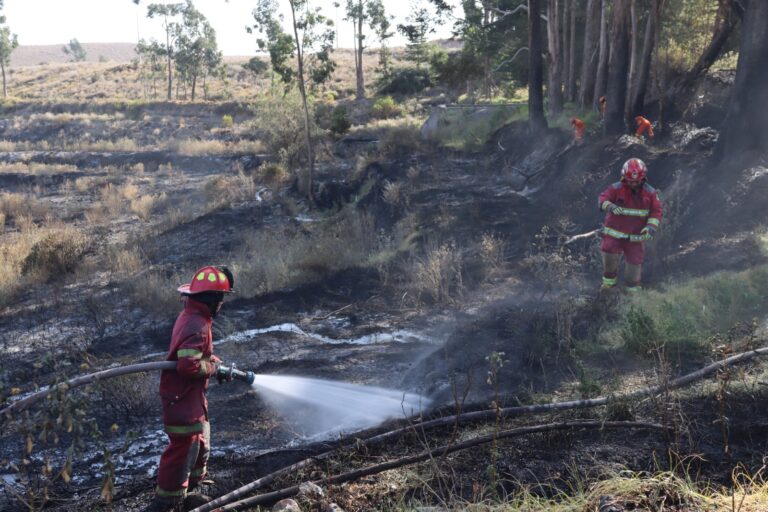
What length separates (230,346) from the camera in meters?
8.80

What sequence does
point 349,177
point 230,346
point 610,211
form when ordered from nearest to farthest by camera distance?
point 610,211
point 230,346
point 349,177

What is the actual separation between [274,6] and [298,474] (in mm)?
16843

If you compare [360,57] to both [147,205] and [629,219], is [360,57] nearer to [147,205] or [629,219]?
[147,205]

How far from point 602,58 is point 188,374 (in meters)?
16.8

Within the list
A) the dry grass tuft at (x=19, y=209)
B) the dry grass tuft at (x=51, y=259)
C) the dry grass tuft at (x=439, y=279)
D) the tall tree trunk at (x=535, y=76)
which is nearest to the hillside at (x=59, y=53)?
the dry grass tuft at (x=19, y=209)

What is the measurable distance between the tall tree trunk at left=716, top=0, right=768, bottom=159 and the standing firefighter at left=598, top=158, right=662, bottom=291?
414 cm

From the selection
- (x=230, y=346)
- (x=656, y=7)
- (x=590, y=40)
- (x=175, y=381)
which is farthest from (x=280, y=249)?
(x=590, y=40)

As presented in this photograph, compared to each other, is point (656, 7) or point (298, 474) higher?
point (656, 7)

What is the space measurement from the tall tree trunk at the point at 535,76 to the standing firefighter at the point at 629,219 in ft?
34.6

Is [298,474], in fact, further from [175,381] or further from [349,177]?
[349,177]

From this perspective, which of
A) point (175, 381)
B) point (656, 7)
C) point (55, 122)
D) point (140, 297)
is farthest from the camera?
point (55, 122)

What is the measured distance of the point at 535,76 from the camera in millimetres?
18734

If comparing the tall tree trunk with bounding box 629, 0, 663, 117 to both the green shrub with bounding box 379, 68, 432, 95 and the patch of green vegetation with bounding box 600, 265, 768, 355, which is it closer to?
the patch of green vegetation with bounding box 600, 265, 768, 355

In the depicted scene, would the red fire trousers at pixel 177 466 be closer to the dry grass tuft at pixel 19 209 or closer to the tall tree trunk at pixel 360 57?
the dry grass tuft at pixel 19 209
